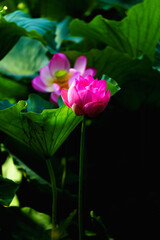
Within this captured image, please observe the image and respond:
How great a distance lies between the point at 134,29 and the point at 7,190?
2.22 feet

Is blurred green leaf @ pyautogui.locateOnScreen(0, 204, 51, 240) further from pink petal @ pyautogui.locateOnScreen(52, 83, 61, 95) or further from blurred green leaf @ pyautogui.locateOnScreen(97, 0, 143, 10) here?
blurred green leaf @ pyautogui.locateOnScreen(97, 0, 143, 10)

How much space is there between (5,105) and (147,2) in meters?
0.59

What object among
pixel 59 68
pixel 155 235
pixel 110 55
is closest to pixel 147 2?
pixel 110 55

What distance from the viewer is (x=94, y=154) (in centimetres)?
123

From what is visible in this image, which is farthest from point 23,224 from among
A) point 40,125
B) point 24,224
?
point 40,125

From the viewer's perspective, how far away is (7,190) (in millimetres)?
701

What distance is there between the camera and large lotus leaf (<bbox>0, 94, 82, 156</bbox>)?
677mm

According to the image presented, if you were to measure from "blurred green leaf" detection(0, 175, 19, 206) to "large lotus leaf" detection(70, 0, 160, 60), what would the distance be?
0.61 m

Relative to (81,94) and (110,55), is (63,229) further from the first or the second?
(110,55)

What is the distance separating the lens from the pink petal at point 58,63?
96 centimetres

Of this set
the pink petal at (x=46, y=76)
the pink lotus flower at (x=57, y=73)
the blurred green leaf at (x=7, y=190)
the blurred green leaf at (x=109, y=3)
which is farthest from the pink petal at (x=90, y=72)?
the blurred green leaf at (x=109, y=3)

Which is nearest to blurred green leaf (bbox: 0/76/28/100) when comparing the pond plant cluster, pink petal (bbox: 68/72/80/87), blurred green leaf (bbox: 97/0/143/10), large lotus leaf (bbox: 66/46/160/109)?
the pond plant cluster

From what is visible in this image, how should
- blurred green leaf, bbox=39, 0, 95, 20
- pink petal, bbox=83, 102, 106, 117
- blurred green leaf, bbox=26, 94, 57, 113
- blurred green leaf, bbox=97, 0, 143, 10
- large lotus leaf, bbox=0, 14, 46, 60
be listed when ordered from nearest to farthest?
1. pink petal, bbox=83, 102, 106, 117
2. blurred green leaf, bbox=26, 94, 57, 113
3. large lotus leaf, bbox=0, 14, 46, 60
4. blurred green leaf, bbox=97, 0, 143, 10
5. blurred green leaf, bbox=39, 0, 95, 20

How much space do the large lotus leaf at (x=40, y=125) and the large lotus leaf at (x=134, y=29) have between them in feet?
1.54
